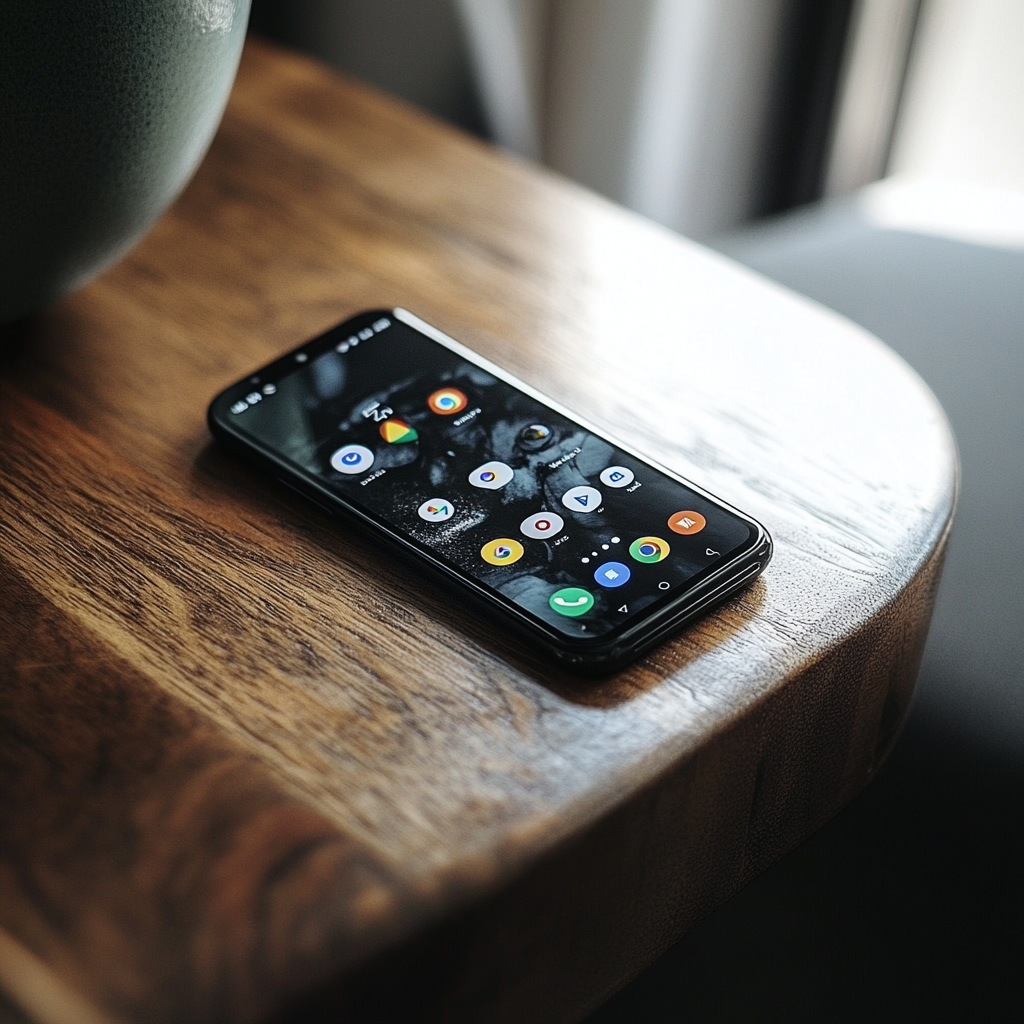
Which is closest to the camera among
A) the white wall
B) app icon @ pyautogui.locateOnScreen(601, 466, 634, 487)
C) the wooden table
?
the wooden table

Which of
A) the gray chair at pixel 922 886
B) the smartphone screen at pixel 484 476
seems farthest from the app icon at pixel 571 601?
the gray chair at pixel 922 886

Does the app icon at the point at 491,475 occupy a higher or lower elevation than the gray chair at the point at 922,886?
higher

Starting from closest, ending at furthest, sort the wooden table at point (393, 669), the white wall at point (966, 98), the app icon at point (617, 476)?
the wooden table at point (393, 669) < the app icon at point (617, 476) < the white wall at point (966, 98)

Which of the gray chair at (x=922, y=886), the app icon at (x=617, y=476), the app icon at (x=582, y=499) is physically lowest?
the gray chair at (x=922, y=886)

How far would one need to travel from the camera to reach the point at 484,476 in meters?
0.37

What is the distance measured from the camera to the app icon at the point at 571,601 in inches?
12.8

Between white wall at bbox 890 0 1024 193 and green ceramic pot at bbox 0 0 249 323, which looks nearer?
green ceramic pot at bbox 0 0 249 323

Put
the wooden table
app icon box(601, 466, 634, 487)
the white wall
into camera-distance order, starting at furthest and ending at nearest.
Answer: the white wall < app icon box(601, 466, 634, 487) < the wooden table

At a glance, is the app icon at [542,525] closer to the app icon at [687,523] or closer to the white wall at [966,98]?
the app icon at [687,523]

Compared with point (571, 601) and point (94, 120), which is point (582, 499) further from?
point (94, 120)

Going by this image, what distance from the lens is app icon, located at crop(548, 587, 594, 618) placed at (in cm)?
33

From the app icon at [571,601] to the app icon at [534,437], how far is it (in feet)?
0.21

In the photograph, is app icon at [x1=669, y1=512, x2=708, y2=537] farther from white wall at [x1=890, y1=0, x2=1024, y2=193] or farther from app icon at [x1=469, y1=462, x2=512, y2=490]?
white wall at [x1=890, y1=0, x2=1024, y2=193]

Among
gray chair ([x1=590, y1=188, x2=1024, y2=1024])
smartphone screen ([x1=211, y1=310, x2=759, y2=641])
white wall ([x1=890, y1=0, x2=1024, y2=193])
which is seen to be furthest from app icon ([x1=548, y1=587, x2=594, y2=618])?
white wall ([x1=890, y1=0, x2=1024, y2=193])
